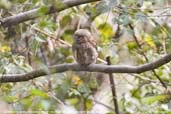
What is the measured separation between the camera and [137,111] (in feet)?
8.88

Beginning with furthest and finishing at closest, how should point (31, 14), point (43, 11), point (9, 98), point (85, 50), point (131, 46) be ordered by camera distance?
point (131, 46) < point (85, 50) < point (9, 98) < point (31, 14) < point (43, 11)

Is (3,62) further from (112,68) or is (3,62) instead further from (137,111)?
(137,111)

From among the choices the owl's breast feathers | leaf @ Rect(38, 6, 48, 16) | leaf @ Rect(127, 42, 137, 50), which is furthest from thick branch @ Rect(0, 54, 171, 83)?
leaf @ Rect(127, 42, 137, 50)

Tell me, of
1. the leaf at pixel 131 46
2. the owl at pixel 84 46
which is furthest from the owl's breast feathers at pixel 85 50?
the leaf at pixel 131 46

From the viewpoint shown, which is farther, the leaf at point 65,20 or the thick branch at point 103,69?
the leaf at point 65,20

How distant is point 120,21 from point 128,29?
0.22 m

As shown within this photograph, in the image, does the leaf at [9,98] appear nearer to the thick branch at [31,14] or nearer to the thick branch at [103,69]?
the thick branch at [103,69]

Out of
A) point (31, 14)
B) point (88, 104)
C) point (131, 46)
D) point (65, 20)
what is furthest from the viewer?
point (65, 20)

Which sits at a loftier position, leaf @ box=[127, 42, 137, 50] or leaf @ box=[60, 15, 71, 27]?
leaf @ box=[60, 15, 71, 27]

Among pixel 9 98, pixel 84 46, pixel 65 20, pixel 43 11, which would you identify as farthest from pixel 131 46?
pixel 43 11

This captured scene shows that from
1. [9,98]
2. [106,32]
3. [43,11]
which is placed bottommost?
[9,98]

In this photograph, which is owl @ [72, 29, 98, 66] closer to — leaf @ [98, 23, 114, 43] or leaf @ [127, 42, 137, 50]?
leaf @ [127, 42, 137, 50]

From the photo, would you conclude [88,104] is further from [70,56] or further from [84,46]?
[84,46]

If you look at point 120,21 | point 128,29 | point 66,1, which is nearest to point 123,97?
point 128,29
